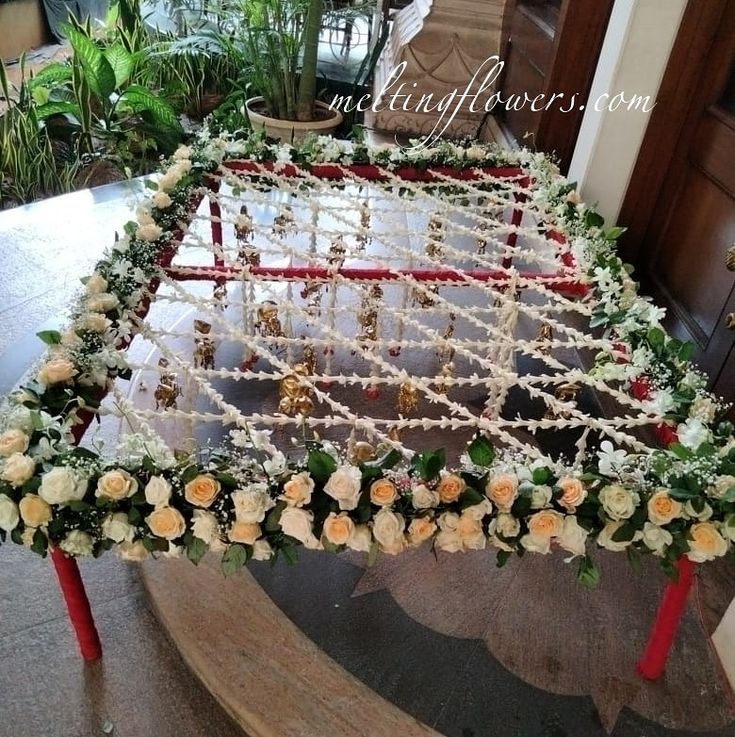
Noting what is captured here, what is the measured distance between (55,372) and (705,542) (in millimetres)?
1271

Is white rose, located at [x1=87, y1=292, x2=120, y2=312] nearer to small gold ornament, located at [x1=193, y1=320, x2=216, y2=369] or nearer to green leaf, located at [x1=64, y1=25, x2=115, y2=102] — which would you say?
small gold ornament, located at [x1=193, y1=320, x2=216, y2=369]

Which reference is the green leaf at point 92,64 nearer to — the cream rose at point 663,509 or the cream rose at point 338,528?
the cream rose at point 338,528

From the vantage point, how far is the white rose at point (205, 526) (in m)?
1.18

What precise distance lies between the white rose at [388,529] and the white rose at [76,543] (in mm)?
506

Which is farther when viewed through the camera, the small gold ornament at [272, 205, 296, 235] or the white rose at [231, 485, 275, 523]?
the small gold ornament at [272, 205, 296, 235]

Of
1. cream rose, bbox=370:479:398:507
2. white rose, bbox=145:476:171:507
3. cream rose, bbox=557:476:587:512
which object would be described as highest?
cream rose, bbox=557:476:587:512

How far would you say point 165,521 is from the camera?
117cm

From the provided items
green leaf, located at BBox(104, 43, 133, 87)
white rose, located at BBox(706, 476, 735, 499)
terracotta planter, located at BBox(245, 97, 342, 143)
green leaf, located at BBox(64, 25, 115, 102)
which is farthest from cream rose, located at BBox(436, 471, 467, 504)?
green leaf, located at BBox(104, 43, 133, 87)

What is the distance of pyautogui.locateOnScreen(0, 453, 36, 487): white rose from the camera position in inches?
45.6

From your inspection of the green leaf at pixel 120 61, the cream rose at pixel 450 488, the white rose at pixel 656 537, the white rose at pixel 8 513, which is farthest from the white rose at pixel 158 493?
the green leaf at pixel 120 61

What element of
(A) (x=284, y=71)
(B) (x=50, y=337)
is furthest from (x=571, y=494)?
(A) (x=284, y=71)

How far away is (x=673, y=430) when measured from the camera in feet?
4.85

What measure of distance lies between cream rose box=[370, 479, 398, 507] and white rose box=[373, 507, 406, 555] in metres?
0.02

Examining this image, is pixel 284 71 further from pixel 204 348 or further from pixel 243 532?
pixel 243 532
